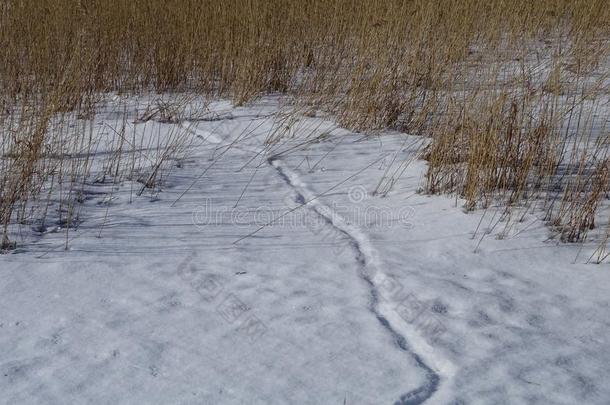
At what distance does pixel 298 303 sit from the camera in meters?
2.14

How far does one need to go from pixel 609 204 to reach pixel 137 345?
2.13 metres

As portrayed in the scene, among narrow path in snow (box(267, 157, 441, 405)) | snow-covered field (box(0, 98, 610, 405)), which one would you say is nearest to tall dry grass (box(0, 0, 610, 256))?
narrow path in snow (box(267, 157, 441, 405))

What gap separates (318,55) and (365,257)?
3067 mm

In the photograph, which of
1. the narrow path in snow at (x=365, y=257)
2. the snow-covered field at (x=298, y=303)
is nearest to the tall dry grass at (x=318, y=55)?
the narrow path in snow at (x=365, y=257)

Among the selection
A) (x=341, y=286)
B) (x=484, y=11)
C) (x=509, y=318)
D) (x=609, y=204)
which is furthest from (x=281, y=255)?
(x=484, y=11)

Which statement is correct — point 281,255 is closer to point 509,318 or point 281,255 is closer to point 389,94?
point 509,318

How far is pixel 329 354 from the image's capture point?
1.84 m

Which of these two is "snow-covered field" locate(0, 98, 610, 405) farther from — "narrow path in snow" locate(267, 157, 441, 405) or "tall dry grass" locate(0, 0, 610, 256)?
"tall dry grass" locate(0, 0, 610, 256)

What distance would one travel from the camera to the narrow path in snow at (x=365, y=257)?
66.4 inches

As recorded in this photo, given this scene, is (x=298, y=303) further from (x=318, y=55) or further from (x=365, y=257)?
(x=318, y=55)

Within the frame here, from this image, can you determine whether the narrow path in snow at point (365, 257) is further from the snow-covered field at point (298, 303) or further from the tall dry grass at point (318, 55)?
the tall dry grass at point (318, 55)

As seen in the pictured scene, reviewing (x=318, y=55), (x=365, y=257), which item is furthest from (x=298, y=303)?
(x=318, y=55)

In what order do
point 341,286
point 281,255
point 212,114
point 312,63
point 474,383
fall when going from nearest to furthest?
point 474,383 < point 341,286 < point 281,255 < point 212,114 < point 312,63

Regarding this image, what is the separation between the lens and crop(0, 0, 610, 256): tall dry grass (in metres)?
4.10
